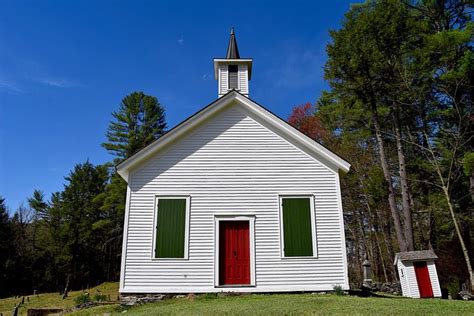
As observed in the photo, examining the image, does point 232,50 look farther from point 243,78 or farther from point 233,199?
point 233,199

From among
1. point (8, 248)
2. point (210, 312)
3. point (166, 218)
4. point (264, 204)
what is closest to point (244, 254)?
point (264, 204)

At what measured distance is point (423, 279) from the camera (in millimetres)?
12023

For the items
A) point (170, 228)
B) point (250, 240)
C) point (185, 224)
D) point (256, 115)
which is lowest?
point (250, 240)

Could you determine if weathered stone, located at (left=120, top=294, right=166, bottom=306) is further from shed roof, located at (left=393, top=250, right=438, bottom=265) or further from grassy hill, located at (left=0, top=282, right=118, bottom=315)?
grassy hill, located at (left=0, top=282, right=118, bottom=315)

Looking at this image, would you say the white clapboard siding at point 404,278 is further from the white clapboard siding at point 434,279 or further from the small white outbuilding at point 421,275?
the white clapboard siding at point 434,279

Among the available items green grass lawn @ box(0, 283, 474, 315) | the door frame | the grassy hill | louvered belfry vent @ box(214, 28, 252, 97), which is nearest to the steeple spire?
louvered belfry vent @ box(214, 28, 252, 97)

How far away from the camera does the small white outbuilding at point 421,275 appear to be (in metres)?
11.9

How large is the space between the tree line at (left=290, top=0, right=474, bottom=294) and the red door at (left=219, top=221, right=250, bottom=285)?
29.9ft

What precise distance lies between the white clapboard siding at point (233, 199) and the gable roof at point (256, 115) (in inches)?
8.1

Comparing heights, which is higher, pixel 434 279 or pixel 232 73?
pixel 232 73

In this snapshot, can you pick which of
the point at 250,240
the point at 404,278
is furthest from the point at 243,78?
the point at 404,278

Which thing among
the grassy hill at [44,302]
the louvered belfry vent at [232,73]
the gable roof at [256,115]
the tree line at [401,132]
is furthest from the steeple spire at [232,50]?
the grassy hill at [44,302]

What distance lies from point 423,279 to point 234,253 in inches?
281

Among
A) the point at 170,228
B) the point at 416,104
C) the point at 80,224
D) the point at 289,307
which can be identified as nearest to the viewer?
the point at 289,307
